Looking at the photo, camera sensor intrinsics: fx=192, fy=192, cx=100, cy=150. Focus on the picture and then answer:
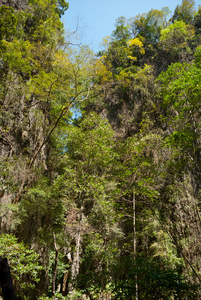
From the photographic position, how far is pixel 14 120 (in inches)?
397

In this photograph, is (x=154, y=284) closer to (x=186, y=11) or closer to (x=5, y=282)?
(x=5, y=282)

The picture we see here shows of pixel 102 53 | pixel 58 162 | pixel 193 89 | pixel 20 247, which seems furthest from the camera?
pixel 102 53

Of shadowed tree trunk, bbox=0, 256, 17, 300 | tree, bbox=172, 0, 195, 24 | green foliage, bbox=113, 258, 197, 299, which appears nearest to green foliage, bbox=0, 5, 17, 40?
shadowed tree trunk, bbox=0, 256, 17, 300

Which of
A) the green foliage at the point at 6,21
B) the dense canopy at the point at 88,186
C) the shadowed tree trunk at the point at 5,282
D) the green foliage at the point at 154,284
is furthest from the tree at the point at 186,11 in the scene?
the shadowed tree trunk at the point at 5,282

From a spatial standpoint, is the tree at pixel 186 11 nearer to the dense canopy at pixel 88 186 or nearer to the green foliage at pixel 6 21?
the dense canopy at pixel 88 186

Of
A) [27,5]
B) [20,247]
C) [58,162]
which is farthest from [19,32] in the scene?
[20,247]

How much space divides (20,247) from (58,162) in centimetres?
664

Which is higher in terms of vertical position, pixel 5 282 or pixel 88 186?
pixel 88 186

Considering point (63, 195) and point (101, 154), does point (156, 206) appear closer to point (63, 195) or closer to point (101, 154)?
point (101, 154)

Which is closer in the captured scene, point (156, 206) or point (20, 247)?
point (20, 247)

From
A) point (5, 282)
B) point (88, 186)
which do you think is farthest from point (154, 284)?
point (88, 186)

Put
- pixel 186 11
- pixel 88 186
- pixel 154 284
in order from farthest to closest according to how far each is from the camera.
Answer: pixel 186 11, pixel 88 186, pixel 154 284

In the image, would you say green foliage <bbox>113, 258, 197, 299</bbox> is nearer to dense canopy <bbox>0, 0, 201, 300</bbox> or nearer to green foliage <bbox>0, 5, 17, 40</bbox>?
dense canopy <bbox>0, 0, 201, 300</bbox>

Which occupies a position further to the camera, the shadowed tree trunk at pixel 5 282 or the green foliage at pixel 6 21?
the green foliage at pixel 6 21
